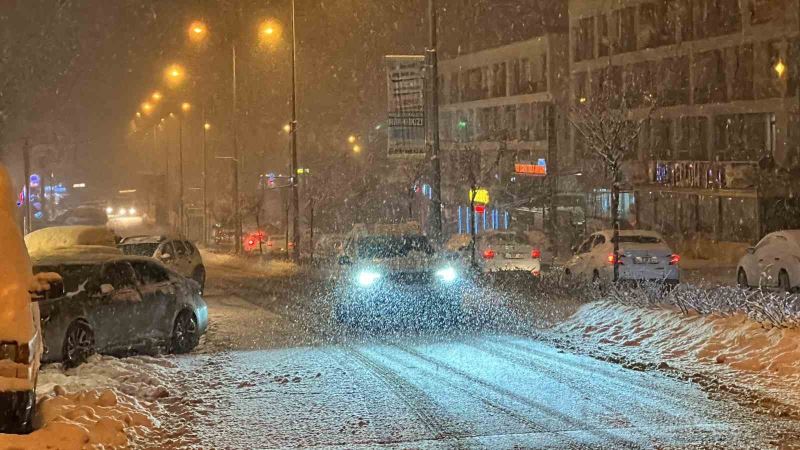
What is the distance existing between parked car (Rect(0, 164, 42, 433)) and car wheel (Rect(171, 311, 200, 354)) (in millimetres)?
6534

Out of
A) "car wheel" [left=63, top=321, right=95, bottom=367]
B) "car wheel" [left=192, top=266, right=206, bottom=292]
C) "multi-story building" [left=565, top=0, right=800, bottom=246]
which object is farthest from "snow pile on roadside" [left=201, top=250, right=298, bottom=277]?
"car wheel" [left=63, top=321, right=95, bottom=367]

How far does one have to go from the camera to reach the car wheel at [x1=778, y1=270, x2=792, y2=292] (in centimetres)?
2078

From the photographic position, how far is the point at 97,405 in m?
8.80

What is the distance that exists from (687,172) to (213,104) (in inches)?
Answer: 1812

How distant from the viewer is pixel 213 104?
79.2 meters

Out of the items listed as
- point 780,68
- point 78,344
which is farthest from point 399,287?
point 780,68

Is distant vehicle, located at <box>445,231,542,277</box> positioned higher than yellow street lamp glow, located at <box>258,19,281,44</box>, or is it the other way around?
yellow street lamp glow, located at <box>258,19,281,44</box>

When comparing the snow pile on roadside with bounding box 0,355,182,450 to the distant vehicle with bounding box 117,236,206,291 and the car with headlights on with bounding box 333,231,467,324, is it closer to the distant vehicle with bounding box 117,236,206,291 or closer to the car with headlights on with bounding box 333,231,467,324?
the car with headlights on with bounding box 333,231,467,324

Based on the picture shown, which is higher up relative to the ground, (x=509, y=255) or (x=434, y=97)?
(x=434, y=97)

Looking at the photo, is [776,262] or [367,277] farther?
[776,262]

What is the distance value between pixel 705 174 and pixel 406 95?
77.3ft

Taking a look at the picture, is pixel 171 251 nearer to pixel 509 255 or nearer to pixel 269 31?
pixel 509 255

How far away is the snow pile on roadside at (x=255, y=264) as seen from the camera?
3550 centimetres

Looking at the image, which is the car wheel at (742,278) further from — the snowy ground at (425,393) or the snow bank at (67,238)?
the snow bank at (67,238)
